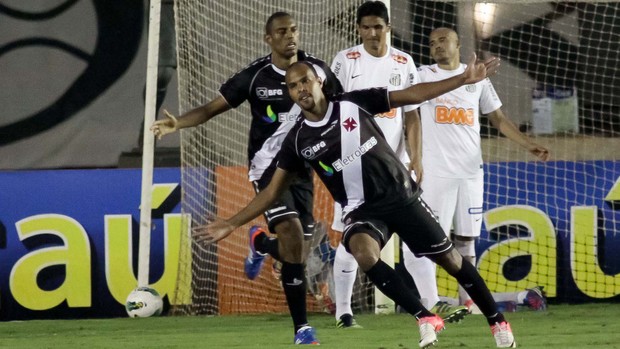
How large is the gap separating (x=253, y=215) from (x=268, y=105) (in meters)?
1.47

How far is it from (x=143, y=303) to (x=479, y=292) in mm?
4079

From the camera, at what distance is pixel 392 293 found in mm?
7625

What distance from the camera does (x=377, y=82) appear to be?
33.7 feet

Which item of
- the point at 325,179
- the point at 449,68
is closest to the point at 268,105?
the point at 325,179

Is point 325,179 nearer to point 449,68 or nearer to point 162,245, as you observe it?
point 449,68

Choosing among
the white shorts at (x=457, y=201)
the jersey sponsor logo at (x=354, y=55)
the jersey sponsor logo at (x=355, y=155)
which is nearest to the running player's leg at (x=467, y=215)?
the white shorts at (x=457, y=201)

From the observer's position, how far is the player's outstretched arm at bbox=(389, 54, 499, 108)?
7.38 metres

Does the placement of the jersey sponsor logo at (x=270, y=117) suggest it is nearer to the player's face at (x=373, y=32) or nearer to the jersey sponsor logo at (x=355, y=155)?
the player's face at (x=373, y=32)

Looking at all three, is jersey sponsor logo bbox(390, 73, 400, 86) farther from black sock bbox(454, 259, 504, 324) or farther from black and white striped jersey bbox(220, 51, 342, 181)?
black sock bbox(454, 259, 504, 324)

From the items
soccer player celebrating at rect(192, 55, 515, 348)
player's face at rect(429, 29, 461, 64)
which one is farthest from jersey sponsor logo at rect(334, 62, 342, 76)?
soccer player celebrating at rect(192, 55, 515, 348)

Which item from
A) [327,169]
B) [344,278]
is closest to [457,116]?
[344,278]

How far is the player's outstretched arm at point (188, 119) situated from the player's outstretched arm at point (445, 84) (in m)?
1.38

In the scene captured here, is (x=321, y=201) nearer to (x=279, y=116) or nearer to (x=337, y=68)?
(x=337, y=68)

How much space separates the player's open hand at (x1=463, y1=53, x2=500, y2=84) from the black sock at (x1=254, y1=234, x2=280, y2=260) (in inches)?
134
